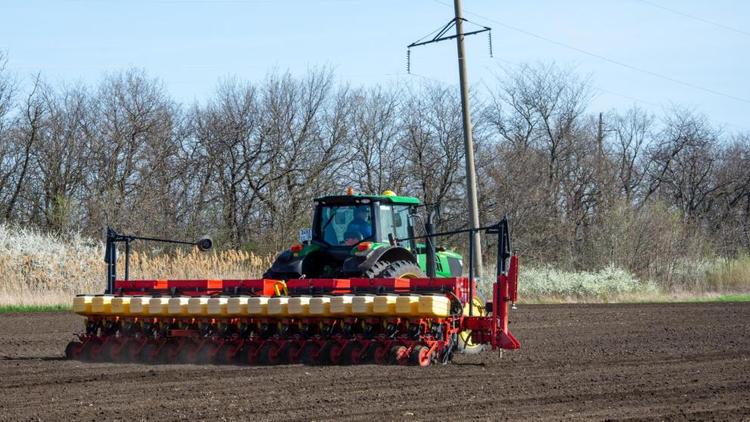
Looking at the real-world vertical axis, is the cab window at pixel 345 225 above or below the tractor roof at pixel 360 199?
below

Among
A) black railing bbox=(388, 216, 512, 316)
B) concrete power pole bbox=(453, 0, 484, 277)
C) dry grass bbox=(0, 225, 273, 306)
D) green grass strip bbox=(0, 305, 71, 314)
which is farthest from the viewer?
dry grass bbox=(0, 225, 273, 306)

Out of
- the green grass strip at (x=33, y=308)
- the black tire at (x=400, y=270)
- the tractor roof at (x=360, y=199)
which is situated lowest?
the green grass strip at (x=33, y=308)

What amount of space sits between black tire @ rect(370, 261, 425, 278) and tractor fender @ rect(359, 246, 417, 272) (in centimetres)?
9

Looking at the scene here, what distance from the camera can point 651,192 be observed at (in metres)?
50.2

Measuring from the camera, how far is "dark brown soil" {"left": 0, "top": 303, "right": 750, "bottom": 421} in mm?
8914

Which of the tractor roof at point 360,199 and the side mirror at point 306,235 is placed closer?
the tractor roof at point 360,199

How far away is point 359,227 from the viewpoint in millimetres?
14523

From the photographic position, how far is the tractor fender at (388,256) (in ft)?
44.8

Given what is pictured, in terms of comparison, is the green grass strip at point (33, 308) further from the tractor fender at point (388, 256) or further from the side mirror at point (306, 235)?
the tractor fender at point (388, 256)

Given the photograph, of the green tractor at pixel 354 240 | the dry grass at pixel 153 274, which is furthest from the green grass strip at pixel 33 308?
the green tractor at pixel 354 240

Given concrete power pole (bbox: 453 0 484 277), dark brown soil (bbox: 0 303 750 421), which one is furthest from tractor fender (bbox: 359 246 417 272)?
concrete power pole (bbox: 453 0 484 277)

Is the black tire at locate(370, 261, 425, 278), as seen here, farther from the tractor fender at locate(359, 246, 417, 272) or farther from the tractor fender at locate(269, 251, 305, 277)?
the tractor fender at locate(269, 251, 305, 277)

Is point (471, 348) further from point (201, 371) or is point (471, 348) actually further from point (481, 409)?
point (481, 409)

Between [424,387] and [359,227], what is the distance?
4.29m
